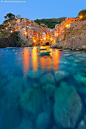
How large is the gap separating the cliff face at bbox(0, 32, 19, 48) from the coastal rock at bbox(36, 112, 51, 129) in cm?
5259

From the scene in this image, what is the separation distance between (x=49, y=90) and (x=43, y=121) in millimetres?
2004

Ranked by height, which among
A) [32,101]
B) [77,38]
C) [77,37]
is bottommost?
[32,101]

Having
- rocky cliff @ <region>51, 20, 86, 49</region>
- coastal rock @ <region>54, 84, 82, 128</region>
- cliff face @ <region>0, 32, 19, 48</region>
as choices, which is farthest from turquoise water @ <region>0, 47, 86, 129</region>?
cliff face @ <region>0, 32, 19, 48</region>

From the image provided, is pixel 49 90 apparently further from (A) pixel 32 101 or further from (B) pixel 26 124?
(B) pixel 26 124

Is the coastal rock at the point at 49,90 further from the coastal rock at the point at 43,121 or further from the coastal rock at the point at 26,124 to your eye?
the coastal rock at the point at 26,124

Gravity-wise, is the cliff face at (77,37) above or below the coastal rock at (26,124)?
above

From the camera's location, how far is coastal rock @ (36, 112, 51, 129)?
309cm

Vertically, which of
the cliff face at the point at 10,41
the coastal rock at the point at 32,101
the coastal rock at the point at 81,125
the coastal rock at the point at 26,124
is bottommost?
the coastal rock at the point at 26,124

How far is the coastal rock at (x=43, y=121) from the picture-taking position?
121 inches

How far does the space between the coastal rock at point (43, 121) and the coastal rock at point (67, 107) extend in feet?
1.11

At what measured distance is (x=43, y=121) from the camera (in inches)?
129

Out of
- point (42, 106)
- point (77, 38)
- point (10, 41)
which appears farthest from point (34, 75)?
point (10, 41)

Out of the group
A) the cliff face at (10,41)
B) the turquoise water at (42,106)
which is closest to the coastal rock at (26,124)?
the turquoise water at (42,106)

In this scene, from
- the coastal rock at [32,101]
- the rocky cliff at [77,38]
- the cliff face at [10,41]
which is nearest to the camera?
the coastal rock at [32,101]
